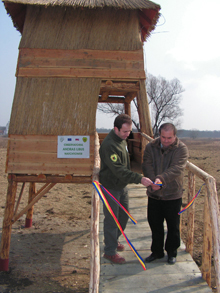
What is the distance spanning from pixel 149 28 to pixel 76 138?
429 centimetres

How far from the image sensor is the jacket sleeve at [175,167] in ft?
11.0

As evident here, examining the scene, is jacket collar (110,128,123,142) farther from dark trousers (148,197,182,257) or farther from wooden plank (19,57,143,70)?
wooden plank (19,57,143,70)

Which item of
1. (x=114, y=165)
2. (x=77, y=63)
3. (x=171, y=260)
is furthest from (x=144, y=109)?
(x=171, y=260)

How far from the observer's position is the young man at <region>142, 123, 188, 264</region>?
3.44 meters

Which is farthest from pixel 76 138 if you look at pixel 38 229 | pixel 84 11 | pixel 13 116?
pixel 38 229

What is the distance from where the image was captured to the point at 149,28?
26.9ft

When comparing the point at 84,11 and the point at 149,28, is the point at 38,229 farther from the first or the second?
the point at 149,28

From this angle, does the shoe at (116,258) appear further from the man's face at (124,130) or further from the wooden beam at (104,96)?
the wooden beam at (104,96)

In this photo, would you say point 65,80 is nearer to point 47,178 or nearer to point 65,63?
point 65,63

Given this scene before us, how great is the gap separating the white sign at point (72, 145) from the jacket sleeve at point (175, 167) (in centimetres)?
327

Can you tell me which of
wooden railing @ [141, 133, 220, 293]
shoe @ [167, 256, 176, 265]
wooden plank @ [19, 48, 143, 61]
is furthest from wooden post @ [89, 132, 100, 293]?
wooden plank @ [19, 48, 143, 61]

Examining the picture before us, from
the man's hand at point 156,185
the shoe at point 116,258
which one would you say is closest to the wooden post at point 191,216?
the man's hand at point 156,185

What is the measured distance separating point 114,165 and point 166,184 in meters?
0.69

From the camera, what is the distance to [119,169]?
340cm
